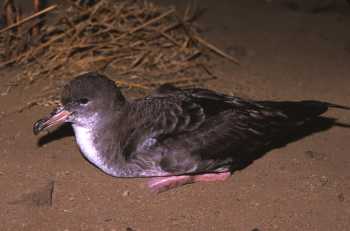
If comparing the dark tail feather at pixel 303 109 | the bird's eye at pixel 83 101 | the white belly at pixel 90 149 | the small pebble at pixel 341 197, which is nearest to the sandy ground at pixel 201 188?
the small pebble at pixel 341 197

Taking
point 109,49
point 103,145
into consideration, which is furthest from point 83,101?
point 109,49

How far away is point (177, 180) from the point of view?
4961 mm

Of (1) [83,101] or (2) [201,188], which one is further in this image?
(2) [201,188]

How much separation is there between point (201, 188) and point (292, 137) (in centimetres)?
114

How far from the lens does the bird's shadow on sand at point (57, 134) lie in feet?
17.9

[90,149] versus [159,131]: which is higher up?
[159,131]

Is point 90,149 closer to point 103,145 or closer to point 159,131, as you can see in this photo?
point 103,145

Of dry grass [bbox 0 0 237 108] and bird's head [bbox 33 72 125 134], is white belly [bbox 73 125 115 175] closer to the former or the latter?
bird's head [bbox 33 72 125 134]

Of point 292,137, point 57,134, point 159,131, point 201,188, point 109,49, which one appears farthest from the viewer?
point 109,49

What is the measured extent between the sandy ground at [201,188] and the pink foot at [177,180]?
5 centimetres

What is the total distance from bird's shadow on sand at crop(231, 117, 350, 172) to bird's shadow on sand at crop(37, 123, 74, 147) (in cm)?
145

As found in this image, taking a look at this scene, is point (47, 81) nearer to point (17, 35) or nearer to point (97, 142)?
point (17, 35)

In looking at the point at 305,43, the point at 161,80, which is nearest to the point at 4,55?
the point at 161,80

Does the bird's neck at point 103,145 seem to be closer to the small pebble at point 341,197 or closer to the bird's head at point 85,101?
the bird's head at point 85,101
